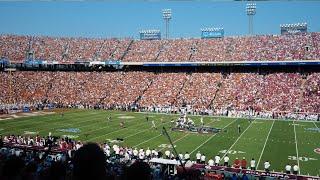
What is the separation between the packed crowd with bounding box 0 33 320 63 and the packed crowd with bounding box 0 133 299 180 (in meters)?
33.0

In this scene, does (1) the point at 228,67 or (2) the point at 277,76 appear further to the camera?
(1) the point at 228,67

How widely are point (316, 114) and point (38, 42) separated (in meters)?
43.9

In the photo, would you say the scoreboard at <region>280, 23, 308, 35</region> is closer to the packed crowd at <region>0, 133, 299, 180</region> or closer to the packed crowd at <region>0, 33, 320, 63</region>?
the packed crowd at <region>0, 33, 320, 63</region>

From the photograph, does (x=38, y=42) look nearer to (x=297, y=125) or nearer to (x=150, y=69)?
(x=150, y=69)

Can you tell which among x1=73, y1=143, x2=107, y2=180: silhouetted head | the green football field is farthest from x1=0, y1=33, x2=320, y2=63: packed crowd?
x1=73, y1=143, x2=107, y2=180: silhouetted head

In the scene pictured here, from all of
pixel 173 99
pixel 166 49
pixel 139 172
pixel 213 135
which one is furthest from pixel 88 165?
pixel 166 49

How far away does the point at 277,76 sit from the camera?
159ft

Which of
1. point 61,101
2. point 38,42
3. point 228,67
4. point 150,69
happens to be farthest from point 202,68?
point 38,42

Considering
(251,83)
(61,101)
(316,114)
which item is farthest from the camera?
(61,101)

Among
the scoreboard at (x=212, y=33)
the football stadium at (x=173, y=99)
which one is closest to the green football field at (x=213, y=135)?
the football stadium at (x=173, y=99)

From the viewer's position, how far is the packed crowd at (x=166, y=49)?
51.7 meters

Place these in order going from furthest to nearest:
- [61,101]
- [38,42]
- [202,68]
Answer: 1. [38,42]
2. [202,68]
3. [61,101]

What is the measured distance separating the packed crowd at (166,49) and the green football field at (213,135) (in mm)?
15728

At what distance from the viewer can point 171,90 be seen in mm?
50469
